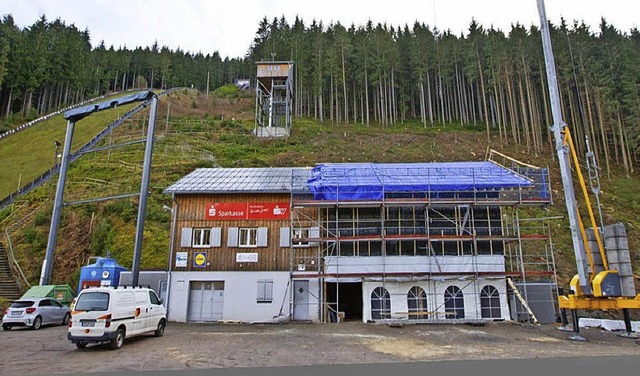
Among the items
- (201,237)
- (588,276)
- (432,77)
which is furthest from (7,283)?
(432,77)

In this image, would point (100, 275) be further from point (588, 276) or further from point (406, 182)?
point (588, 276)

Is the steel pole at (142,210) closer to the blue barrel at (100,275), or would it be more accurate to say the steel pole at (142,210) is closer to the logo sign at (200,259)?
the blue barrel at (100,275)

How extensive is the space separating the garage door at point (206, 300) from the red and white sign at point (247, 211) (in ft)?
12.6

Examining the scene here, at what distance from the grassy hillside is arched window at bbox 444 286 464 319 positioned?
35.2ft

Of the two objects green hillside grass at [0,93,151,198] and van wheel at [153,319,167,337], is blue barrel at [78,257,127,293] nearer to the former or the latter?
van wheel at [153,319,167,337]

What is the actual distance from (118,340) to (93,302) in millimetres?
1457

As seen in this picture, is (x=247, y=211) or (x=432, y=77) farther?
(x=432, y=77)

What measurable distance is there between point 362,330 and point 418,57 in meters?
56.8

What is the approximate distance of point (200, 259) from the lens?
76.4ft

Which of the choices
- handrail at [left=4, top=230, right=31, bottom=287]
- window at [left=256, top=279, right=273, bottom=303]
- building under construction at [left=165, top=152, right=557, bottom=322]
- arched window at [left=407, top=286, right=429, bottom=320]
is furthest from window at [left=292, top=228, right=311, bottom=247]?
handrail at [left=4, top=230, right=31, bottom=287]

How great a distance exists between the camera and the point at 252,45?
9150 cm

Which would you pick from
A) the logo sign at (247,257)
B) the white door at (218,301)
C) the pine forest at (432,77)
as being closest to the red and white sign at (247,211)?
the logo sign at (247,257)

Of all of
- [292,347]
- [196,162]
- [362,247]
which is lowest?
[292,347]

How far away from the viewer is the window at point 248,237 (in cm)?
2339
